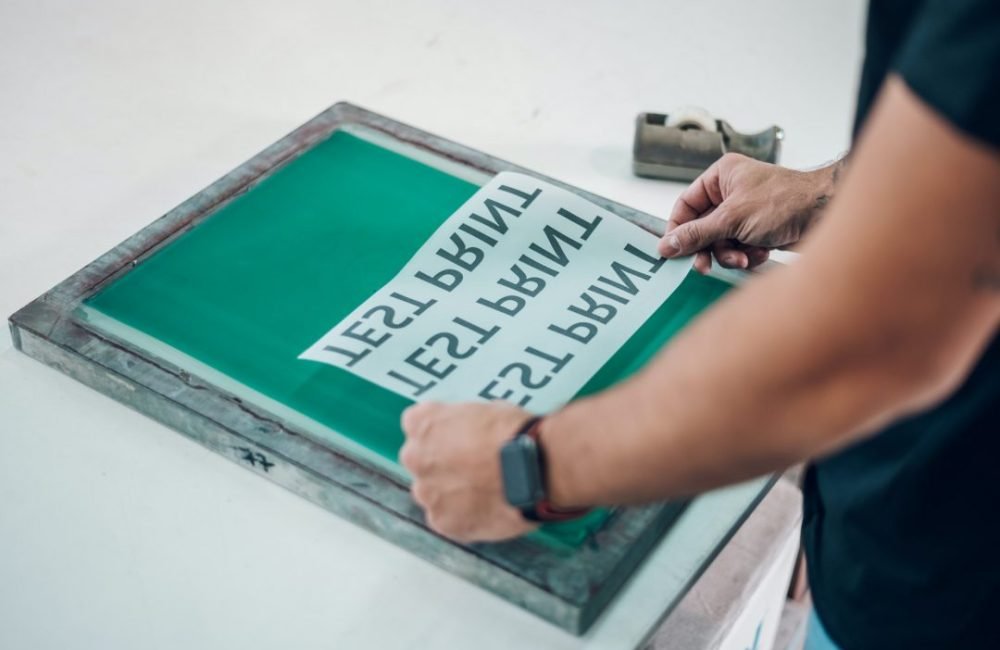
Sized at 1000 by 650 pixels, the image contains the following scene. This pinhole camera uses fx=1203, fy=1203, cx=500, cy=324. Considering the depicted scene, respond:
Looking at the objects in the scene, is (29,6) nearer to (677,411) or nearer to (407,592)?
(407,592)

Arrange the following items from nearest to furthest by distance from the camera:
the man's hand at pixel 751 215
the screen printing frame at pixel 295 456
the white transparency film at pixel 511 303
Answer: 1. the screen printing frame at pixel 295 456
2. the white transparency film at pixel 511 303
3. the man's hand at pixel 751 215

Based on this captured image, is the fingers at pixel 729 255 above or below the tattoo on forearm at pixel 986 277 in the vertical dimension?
below

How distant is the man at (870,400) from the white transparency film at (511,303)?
14cm

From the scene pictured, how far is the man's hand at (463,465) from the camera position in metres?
0.78

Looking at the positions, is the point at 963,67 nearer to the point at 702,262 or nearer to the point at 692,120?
the point at 702,262

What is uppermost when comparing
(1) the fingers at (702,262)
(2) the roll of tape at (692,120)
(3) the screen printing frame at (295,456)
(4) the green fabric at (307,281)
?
(2) the roll of tape at (692,120)

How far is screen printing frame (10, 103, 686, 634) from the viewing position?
84 cm

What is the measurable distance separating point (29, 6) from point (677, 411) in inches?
49.9

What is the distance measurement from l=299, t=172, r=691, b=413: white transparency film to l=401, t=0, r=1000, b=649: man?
143mm

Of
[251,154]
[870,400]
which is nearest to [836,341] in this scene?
[870,400]

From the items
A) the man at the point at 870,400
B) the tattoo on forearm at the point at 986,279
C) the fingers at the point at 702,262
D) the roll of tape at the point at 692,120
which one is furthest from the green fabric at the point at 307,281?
the tattoo on forearm at the point at 986,279

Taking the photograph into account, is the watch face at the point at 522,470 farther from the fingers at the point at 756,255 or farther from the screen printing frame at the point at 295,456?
the fingers at the point at 756,255

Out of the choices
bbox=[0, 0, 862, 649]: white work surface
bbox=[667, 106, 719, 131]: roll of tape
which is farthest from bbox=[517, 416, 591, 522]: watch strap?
bbox=[667, 106, 719, 131]: roll of tape

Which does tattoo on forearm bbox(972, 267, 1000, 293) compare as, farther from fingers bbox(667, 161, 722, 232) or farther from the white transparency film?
fingers bbox(667, 161, 722, 232)
